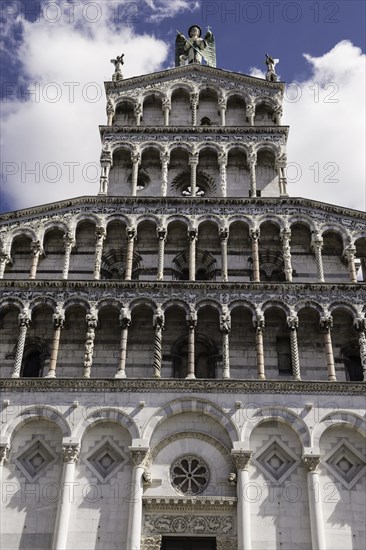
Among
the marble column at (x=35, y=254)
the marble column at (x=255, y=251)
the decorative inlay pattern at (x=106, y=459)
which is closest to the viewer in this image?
the decorative inlay pattern at (x=106, y=459)

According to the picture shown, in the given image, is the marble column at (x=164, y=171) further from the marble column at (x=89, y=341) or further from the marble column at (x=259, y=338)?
the marble column at (x=259, y=338)

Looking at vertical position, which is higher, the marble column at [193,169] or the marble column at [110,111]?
the marble column at [110,111]

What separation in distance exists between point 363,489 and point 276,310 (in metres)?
5.70

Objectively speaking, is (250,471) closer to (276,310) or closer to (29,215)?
(276,310)

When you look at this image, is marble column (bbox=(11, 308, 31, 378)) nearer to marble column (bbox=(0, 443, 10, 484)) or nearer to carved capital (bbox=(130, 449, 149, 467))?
marble column (bbox=(0, 443, 10, 484))

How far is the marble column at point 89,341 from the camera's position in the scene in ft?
65.1

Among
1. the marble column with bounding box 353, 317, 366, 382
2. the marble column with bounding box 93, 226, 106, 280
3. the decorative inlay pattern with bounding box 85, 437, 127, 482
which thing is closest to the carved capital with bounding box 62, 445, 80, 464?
the decorative inlay pattern with bounding box 85, 437, 127, 482

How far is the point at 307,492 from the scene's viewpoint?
18.3 meters

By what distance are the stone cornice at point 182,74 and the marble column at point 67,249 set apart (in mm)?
7729

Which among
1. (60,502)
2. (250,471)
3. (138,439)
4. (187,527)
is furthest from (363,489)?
(60,502)

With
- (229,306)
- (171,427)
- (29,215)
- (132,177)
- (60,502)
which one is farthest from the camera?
(132,177)

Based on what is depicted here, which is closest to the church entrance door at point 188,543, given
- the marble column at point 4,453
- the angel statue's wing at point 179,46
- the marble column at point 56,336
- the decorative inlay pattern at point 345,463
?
the decorative inlay pattern at point 345,463

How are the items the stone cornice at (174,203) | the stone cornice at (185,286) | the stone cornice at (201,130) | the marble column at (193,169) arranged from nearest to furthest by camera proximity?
the stone cornice at (185,286) < the stone cornice at (174,203) < the marble column at (193,169) < the stone cornice at (201,130)

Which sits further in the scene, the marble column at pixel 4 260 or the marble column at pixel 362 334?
the marble column at pixel 4 260
